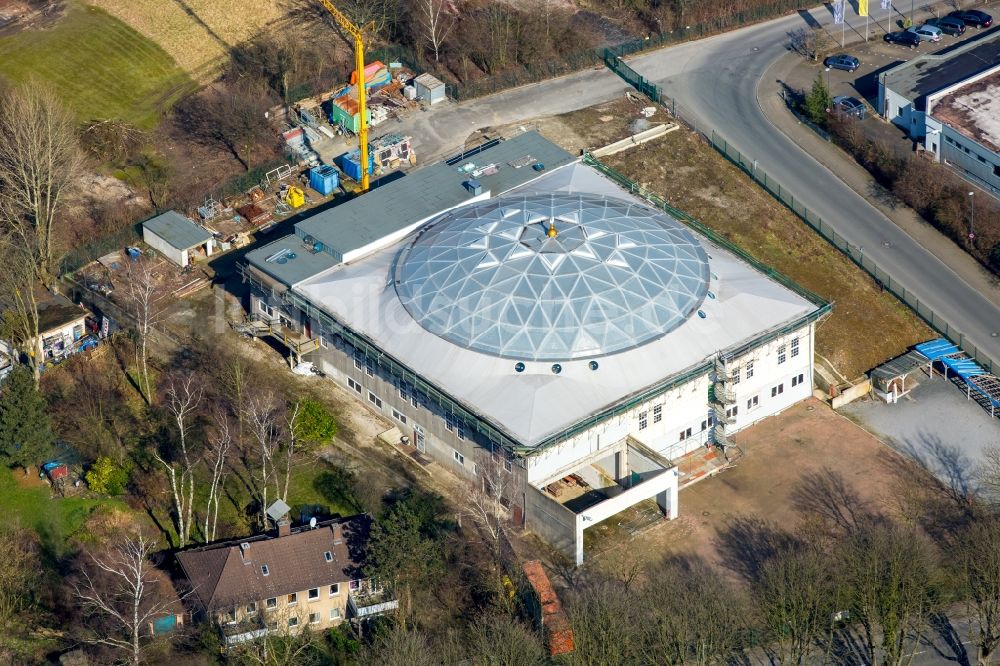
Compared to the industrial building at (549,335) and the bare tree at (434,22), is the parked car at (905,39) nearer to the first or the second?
the bare tree at (434,22)

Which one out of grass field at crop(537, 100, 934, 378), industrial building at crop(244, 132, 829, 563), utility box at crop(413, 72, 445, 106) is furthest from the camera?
utility box at crop(413, 72, 445, 106)

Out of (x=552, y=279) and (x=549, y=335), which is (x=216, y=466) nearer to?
(x=549, y=335)

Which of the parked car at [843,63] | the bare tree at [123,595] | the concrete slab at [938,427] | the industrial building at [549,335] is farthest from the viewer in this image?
the parked car at [843,63]

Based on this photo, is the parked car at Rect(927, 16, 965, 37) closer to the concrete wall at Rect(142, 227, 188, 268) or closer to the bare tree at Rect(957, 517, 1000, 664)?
the bare tree at Rect(957, 517, 1000, 664)

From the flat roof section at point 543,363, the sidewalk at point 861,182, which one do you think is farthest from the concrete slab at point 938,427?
the sidewalk at point 861,182

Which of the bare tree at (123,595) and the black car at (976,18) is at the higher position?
the black car at (976,18)

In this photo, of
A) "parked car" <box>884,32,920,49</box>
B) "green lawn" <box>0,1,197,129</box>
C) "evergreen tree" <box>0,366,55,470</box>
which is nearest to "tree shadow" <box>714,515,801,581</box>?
"evergreen tree" <box>0,366,55,470</box>

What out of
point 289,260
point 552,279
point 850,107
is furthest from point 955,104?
point 289,260
